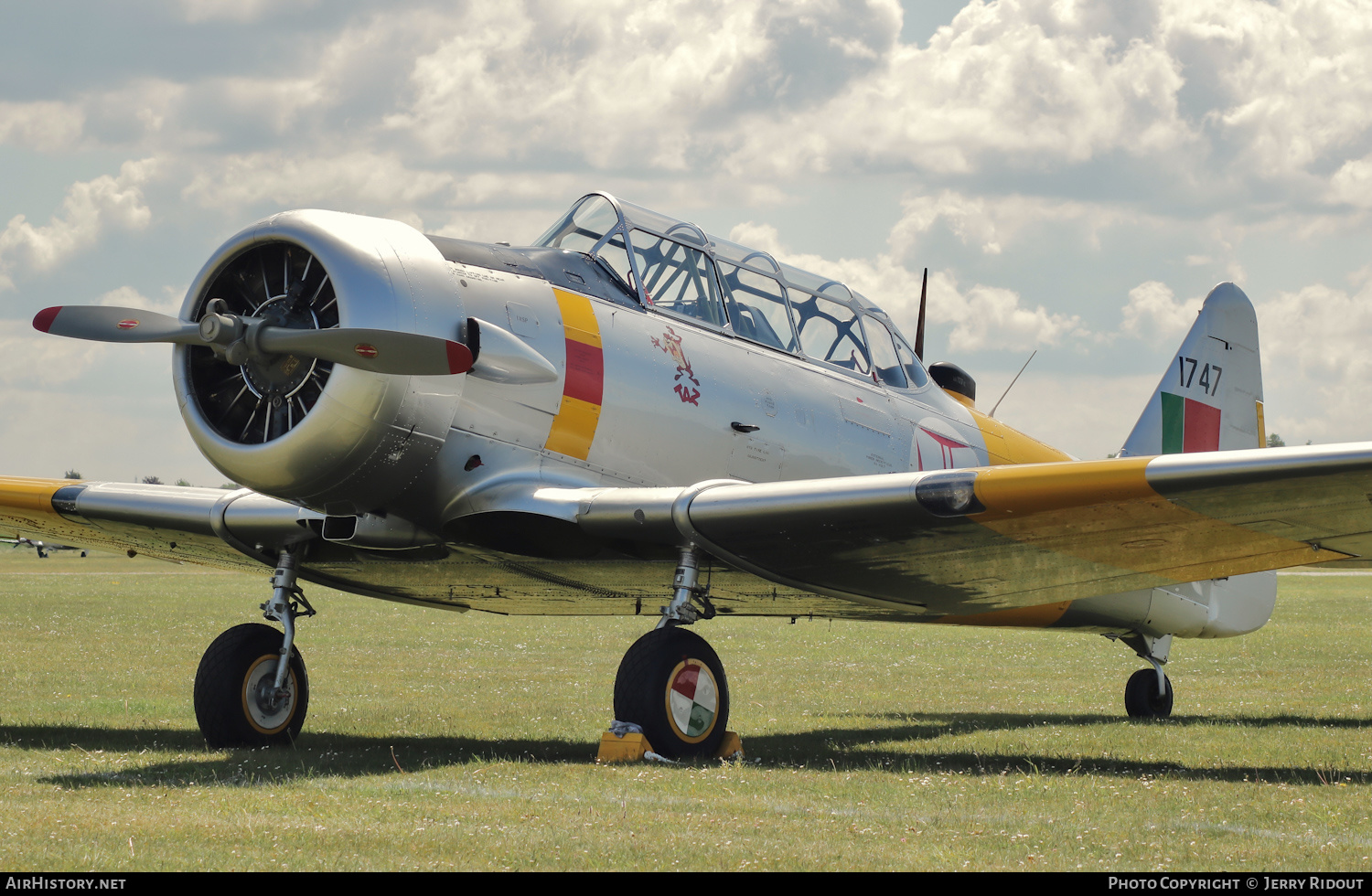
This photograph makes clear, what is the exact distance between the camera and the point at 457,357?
7559 millimetres

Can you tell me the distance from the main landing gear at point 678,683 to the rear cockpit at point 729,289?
2.13 meters

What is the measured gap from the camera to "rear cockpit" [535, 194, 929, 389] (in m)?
9.50

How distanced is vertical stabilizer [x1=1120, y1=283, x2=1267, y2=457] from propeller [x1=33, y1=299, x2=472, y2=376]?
8483mm

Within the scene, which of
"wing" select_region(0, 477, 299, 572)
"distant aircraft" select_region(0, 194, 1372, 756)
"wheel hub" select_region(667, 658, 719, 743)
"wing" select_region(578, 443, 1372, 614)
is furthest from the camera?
"wing" select_region(0, 477, 299, 572)

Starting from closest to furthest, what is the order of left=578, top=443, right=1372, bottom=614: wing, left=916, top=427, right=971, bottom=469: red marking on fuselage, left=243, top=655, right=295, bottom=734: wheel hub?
1. left=578, top=443, right=1372, bottom=614: wing
2. left=243, top=655, right=295, bottom=734: wheel hub
3. left=916, top=427, right=971, bottom=469: red marking on fuselage

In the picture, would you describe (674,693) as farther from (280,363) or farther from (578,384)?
(280,363)

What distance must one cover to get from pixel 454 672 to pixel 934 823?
10.8 metres

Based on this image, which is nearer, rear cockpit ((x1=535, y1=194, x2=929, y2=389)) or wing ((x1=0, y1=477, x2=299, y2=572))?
rear cockpit ((x1=535, y1=194, x2=929, y2=389))

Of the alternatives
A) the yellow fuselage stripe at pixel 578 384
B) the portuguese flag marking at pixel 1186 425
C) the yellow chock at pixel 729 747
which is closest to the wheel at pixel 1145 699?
the portuguese flag marking at pixel 1186 425

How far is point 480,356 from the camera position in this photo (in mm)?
8047

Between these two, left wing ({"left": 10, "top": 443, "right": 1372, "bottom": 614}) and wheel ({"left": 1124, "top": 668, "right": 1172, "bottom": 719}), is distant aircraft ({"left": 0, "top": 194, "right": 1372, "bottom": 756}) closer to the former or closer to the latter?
left wing ({"left": 10, "top": 443, "right": 1372, "bottom": 614})

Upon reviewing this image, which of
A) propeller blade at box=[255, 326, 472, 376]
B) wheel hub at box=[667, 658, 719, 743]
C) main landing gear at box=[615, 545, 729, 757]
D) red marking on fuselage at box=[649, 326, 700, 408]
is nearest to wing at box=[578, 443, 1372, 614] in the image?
main landing gear at box=[615, 545, 729, 757]

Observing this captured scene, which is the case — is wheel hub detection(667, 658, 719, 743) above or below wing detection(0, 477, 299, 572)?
below
